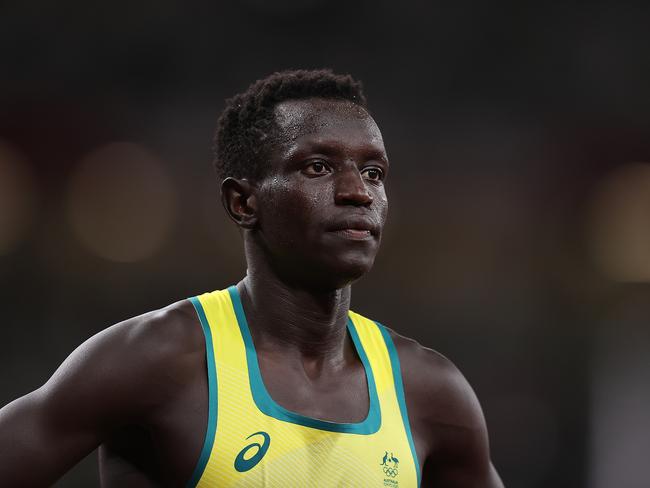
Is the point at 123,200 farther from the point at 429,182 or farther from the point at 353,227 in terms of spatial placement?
the point at 353,227

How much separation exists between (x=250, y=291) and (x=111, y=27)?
18.0ft

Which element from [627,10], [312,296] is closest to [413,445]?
[312,296]

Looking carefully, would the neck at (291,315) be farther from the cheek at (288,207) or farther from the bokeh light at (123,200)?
the bokeh light at (123,200)

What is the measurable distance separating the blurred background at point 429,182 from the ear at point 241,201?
451cm

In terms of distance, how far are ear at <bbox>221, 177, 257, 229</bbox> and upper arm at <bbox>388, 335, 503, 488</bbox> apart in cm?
60

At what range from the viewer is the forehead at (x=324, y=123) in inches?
95.1

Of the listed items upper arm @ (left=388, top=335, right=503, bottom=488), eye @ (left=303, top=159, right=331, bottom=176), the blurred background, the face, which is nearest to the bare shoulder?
upper arm @ (left=388, top=335, right=503, bottom=488)

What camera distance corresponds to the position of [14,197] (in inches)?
280

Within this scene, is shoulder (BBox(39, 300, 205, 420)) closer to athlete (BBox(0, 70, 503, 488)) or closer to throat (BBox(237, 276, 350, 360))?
Answer: athlete (BBox(0, 70, 503, 488))

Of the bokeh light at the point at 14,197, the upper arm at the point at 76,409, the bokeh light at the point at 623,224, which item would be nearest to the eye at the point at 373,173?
the upper arm at the point at 76,409

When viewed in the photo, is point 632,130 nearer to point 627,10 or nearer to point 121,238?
point 627,10

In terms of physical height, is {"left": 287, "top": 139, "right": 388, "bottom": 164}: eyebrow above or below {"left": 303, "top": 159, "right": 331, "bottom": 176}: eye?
above

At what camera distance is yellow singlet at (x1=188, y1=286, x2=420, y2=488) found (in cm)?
220

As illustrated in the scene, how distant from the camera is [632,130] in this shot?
25.6 ft
